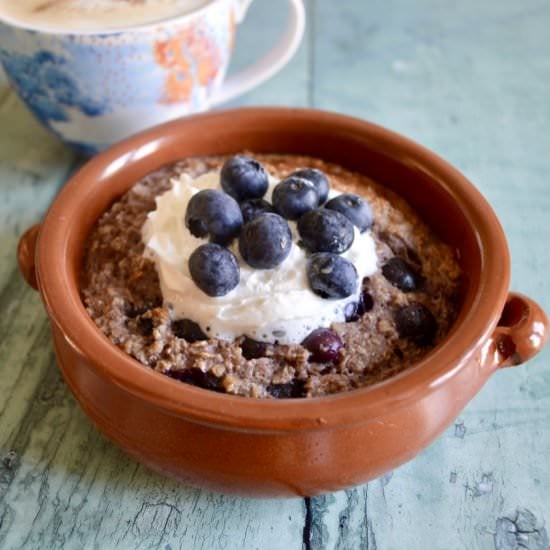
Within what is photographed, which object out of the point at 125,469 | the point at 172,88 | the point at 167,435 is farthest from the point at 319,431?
the point at 172,88

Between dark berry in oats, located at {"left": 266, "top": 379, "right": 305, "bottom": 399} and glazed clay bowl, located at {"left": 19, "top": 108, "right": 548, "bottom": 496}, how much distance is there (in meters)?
0.08

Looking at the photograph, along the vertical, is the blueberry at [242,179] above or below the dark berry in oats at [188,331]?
above

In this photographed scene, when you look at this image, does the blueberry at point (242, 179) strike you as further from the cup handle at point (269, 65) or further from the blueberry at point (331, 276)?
the cup handle at point (269, 65)

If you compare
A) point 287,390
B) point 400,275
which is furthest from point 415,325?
point 287,390

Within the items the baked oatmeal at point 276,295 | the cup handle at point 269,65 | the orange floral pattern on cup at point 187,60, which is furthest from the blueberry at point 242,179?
the cup handle at point 269,65

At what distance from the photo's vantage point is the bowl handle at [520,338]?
0.92m

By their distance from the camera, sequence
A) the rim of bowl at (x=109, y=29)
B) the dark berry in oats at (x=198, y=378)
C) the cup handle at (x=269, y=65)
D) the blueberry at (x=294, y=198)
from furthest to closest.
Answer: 1. the cup handle at (x=269, y=65)
2. the rim of bowl at (x=109, y=29)
3. the blueberry at (x=294, y=198)
4. the dark berry in oats at (x=198, y=378)

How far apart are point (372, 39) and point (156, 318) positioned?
1.17 metres

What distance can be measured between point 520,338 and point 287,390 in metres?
0.29

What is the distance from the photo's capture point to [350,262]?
95 cm

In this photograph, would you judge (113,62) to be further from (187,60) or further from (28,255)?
(28,255)

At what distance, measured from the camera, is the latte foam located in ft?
4.13

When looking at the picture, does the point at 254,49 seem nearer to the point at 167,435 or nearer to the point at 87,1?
the point at 87,1

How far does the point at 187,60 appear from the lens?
4.31ft
